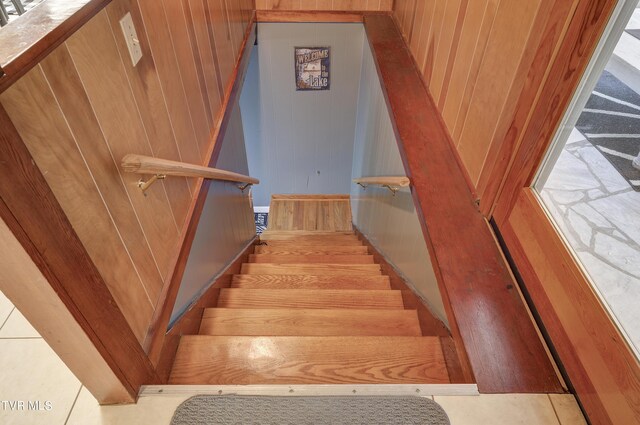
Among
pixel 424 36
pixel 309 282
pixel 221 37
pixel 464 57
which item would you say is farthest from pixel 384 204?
pixel 221 37

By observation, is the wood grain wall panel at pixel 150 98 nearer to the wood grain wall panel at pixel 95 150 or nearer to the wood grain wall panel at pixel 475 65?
the wood grain wall panel at pixel 95 150

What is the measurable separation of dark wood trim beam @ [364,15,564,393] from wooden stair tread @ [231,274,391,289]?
0.80 meters

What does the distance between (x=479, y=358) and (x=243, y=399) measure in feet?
2.49

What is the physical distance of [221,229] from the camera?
2539mm

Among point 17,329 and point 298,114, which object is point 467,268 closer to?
point 17,329

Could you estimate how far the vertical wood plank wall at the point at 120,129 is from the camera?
2.59ft

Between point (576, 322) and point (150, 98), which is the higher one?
point (150, 98)

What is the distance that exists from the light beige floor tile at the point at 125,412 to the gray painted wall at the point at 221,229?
389mm

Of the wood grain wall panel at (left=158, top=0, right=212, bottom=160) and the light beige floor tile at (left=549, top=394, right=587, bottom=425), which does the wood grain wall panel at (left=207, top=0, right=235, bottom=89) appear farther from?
the light beige floor tile at (left=549, top=394, right=587, bottom=425)

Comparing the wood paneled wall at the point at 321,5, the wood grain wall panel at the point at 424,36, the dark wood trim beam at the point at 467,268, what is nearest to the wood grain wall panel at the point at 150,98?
the dark wood trim beam at the point at 467,268

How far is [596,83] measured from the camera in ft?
3.76

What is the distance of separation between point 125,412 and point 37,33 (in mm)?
1007

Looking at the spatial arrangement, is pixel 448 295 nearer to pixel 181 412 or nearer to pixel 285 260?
pixel 181 412

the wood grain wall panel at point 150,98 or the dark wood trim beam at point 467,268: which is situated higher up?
the wood grain wall panel at point 150,98
